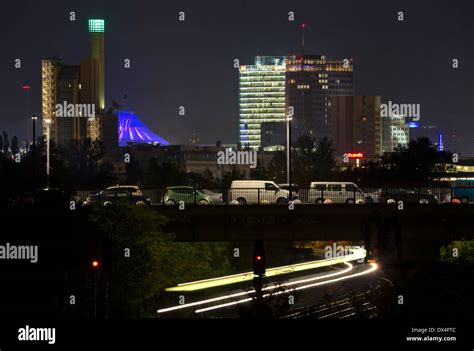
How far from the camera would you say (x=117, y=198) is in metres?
66.6

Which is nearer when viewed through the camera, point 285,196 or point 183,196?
point 183,196

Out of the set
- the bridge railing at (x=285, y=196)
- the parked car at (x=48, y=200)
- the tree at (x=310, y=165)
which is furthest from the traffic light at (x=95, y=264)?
the tree at (x=310, y=165)

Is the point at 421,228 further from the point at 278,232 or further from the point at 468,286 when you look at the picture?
the point at 468,286

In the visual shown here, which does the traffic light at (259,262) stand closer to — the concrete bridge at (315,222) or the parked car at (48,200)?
the parked car at (48,200)

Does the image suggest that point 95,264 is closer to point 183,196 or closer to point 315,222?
point 315,222

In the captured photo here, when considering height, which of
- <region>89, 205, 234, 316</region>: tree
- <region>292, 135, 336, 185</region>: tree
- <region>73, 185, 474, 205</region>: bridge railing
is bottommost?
<region>89, 205, 234, 316</region>: tree

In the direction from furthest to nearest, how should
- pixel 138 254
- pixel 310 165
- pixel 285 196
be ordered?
pixel 310 165
pixel 285 196
pixel 138 254

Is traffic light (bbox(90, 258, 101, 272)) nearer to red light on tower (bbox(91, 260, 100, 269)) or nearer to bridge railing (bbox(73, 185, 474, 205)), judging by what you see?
red light on tower (bbox(91, 260, 100, 269))

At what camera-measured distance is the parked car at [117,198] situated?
6425 cm

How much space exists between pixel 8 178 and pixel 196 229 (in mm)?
39010

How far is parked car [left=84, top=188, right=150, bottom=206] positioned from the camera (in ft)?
211

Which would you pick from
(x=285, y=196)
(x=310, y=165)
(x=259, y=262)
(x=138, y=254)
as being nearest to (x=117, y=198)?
(x=138, y=254)

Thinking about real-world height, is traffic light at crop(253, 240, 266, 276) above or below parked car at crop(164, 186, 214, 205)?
below

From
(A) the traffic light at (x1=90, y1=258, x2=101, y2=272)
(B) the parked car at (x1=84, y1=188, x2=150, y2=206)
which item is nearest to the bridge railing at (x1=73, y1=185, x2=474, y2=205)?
(B) the parked car at (x1=84, y1=188, x2=150, y2=206)
